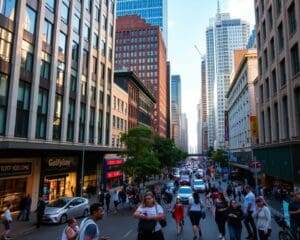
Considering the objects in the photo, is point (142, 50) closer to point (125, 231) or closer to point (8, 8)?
point (8, 8)

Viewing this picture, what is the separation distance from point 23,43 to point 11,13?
7.83ft

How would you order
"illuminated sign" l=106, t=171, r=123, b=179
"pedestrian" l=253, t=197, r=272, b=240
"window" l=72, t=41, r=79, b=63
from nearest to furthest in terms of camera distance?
1. "pedestrian" l=253, t=197, r=272, b=240
2. "window" l=72, t=41, r=79, b=63
3. "illuminated sign" l=106, t=171, r=123, b=179

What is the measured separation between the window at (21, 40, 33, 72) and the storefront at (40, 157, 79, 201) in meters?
8.22

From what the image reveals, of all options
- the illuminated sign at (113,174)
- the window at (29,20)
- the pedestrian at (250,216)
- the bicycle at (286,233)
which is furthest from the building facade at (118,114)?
the bicycle at (286,233)

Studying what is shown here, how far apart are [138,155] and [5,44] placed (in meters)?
18.2

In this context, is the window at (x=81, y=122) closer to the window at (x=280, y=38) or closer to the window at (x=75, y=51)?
the window at (x=75, y=51)

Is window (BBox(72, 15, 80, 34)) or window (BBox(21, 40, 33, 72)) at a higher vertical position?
window (BBox(72, 15, 80, 34))

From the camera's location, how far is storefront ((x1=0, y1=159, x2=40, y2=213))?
72.3 feet

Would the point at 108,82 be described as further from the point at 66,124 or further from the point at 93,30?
the point at 66,124

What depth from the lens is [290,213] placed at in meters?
10.5

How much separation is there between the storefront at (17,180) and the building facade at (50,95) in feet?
0.24

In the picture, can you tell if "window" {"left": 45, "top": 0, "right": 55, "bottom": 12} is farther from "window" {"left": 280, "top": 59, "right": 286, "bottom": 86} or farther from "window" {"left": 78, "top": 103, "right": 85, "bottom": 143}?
"window" {"left": 280, "top": 59, "right": 286, "bottom": 86}

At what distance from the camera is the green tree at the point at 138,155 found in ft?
110

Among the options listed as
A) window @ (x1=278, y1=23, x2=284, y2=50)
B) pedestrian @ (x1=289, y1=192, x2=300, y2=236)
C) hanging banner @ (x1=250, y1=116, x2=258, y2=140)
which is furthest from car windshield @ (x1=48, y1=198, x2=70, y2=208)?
hanging banner @ (x1=250, y1=116, x2=258, y2=140)
